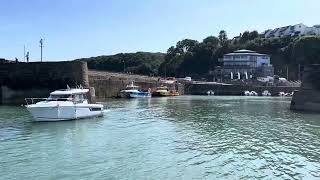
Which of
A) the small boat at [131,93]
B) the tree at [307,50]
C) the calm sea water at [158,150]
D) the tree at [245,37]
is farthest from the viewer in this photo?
the tree at [245,37]

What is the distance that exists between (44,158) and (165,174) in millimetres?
6045

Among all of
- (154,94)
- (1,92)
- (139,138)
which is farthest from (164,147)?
(154,94)

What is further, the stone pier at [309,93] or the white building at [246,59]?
the white building at [246,59]

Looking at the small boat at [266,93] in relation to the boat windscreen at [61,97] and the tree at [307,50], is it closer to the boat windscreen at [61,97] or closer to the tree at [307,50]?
the tree at [307,50]

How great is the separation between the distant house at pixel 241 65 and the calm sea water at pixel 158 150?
385 feet

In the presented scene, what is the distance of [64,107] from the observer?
3778 cm

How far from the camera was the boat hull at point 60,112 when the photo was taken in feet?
120

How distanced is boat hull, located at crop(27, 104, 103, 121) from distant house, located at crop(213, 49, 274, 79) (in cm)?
11596

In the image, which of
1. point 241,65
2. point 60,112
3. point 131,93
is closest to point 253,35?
point 241,65

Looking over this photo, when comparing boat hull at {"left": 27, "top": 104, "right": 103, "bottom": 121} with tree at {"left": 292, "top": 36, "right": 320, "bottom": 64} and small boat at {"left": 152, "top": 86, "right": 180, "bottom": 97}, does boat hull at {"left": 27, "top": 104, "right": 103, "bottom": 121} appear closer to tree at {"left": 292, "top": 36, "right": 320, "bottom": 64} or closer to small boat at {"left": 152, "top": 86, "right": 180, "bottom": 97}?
small boat at {"left": 152, "top": 86, "right": 180, "bottom": 97}

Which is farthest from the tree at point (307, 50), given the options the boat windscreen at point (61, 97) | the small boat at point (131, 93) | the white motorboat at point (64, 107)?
the boat windscreen at point (61, 97)

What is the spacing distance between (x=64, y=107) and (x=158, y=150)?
1560 cm

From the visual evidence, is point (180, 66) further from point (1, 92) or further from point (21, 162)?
point (21, 162)

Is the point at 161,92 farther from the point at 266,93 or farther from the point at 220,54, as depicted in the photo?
the point at 220,54
